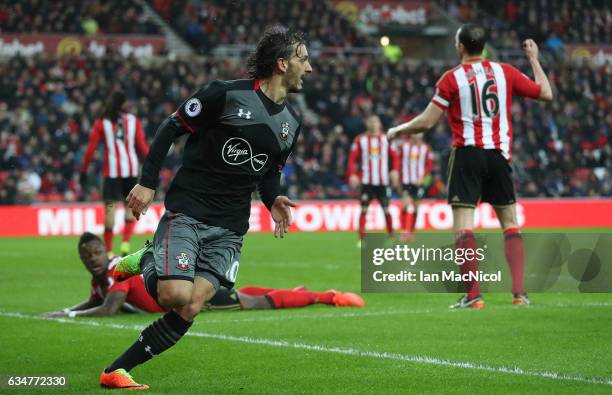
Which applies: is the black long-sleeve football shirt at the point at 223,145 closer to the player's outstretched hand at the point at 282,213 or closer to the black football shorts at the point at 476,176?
the player's outstretched hand at the point at 282,213

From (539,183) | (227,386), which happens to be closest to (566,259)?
(227,386)

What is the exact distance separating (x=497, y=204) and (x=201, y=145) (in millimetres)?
4424

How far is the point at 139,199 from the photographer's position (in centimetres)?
551

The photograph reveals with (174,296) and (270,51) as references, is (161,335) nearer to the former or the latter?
(174,296)

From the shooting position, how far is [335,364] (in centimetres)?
663

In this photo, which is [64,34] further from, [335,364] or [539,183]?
[335,364]

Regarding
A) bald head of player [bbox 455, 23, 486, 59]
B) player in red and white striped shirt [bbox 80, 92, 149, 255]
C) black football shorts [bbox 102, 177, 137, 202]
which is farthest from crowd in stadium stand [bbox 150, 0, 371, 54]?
bald head of player [bbox 455, 23, 486, 59]

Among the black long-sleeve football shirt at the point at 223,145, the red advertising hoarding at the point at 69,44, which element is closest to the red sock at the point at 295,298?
the black long-sleeve football shirt at the point at 223,145

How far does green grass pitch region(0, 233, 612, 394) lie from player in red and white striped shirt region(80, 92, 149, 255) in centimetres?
357

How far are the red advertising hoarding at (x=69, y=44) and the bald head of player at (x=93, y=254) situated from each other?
67.4ft

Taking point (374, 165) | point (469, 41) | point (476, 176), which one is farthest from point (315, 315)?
point (374, 165)


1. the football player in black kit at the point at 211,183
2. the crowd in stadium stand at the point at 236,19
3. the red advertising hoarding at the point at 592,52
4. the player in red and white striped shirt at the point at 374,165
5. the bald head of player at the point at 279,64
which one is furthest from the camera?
the red advertising hoarding at the point at 592,52

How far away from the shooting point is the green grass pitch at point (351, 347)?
19.6ft

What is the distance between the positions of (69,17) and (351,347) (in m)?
25.3
